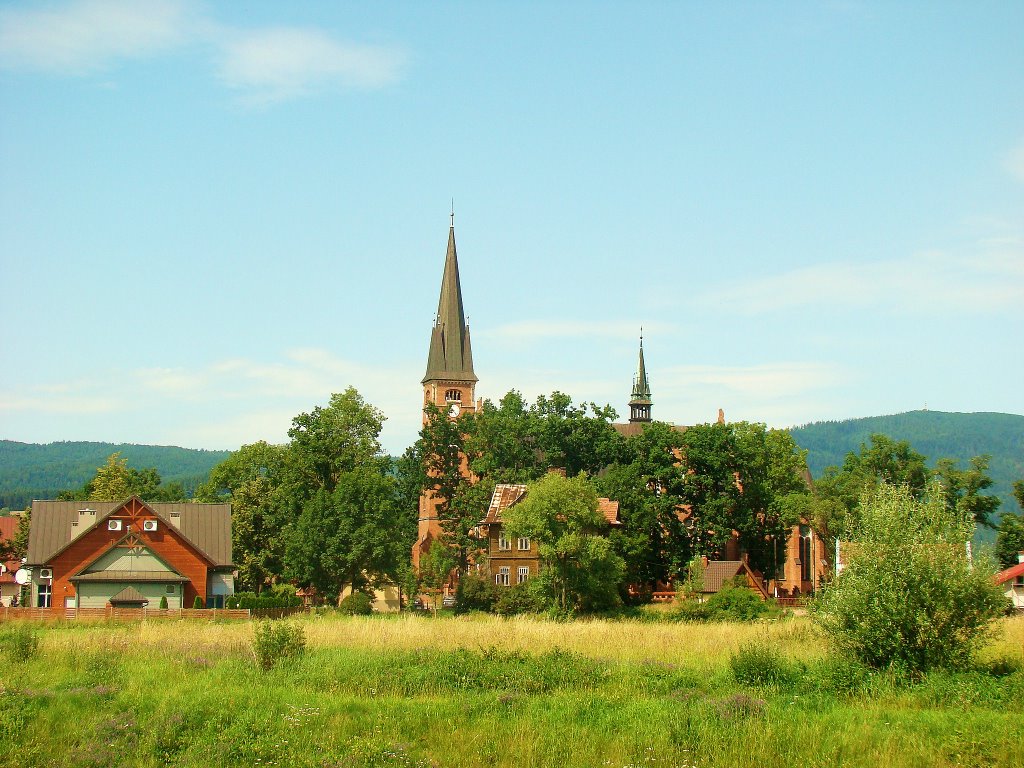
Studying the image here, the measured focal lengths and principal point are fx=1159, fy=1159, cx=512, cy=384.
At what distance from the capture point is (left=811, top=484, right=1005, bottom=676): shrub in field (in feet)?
85.5

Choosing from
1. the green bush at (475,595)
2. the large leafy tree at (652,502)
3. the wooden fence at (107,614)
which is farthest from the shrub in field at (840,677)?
the large leafy tree at (652,502)

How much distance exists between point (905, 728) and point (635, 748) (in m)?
5.33

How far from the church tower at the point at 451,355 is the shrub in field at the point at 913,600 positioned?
74499 millimetres

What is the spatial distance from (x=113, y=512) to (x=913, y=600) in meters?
44.7

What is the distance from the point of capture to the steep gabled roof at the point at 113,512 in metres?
60.5

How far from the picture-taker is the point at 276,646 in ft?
93.0

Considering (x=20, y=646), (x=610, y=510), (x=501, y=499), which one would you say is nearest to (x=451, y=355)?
(x=501, y=499)

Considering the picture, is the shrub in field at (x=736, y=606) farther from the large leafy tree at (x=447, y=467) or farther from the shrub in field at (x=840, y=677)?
the large leafy tree at (x=447, y=467)

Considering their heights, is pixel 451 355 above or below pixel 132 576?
above

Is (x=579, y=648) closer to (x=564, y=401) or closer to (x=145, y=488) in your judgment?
(x=564, y=401)

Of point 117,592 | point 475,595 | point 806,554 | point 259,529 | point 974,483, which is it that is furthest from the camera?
point 806,554

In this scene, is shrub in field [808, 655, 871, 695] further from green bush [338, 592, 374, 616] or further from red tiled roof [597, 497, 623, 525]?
red tiled roof [597, 497, 623, 525]

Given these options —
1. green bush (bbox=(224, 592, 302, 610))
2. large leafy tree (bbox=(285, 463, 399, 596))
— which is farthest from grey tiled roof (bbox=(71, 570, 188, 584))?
large leafy tree (bbox=(285, 463, 399, 596))

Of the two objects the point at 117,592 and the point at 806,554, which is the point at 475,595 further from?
the point at 806,554
